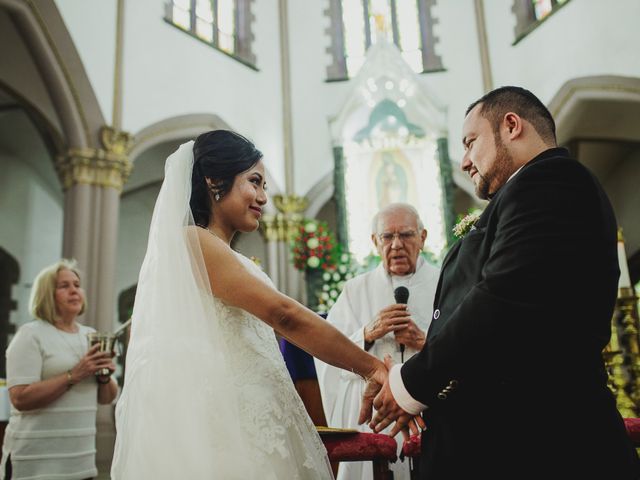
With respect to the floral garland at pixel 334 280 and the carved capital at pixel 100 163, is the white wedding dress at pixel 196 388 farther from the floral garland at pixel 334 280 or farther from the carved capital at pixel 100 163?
the floral garland at pixel 334 280

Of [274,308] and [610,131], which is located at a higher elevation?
[610,131]

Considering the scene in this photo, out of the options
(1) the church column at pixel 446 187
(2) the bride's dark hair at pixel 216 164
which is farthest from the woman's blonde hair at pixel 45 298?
(1) the church column at pixel 446 187

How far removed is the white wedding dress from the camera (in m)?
1.73

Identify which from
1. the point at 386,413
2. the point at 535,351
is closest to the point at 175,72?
the point at 386,413

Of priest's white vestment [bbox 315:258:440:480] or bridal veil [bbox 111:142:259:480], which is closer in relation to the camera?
bridal veil [bbox 111:142:259:480]

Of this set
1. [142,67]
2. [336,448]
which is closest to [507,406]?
[336,448]

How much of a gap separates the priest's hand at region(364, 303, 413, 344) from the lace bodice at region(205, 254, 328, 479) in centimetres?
94

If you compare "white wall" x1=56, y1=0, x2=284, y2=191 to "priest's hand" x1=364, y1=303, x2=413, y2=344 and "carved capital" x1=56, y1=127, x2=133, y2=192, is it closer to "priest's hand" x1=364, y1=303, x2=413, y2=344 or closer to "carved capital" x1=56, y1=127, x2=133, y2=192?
"carved capital" x1=56, y1=127, x2=133, y2=192

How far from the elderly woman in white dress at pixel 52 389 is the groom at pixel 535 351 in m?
2.24

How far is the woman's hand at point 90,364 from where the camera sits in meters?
3.23

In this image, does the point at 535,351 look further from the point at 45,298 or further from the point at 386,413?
the point at 45,298

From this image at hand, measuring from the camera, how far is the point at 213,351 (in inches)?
73.5

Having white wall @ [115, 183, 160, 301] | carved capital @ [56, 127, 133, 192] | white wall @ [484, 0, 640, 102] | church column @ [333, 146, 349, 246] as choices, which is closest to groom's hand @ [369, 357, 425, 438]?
carved capital @ [56, 127, 133, 192]

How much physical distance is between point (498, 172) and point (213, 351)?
1022 millimetres
